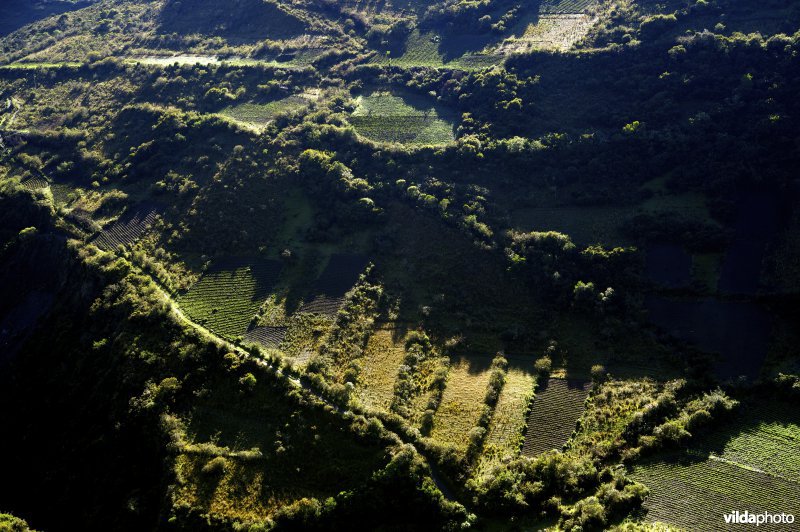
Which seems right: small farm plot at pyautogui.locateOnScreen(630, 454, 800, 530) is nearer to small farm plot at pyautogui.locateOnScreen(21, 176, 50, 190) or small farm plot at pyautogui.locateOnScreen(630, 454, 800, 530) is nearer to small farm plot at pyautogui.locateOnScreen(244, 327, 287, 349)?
small farm plot at pyautogui.locateOnScreen(244, 327, 287, 349)

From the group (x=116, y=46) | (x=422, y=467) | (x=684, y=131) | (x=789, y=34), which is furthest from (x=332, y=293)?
(x=116, y=46)

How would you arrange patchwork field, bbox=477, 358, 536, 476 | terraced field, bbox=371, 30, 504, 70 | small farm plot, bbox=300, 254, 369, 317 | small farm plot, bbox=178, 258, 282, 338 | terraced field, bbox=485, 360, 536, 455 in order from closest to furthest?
patchwork field, bbox=477, 358, 536, 476
terraced field, bbox=485, 360, 536, 455
small farm plot, bbox=178, 258, 282, 338
small farm plot, bbox=300, 254, 369, 317
terraced field, bbox=371, 30, 504, 70

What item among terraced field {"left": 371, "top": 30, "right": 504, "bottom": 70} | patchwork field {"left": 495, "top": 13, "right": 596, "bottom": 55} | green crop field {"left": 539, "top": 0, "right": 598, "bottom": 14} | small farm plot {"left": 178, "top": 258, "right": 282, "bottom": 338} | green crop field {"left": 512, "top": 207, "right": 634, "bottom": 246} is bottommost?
small farm plot {"left": 178, "top": 258, "right": 282, "bottom": 338}

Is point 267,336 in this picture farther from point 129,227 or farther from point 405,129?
point 405,129

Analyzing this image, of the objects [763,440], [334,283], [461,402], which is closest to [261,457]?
[461,402]

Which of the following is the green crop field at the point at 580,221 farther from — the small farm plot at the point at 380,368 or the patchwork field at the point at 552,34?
the patchwork field at the point at 552,34

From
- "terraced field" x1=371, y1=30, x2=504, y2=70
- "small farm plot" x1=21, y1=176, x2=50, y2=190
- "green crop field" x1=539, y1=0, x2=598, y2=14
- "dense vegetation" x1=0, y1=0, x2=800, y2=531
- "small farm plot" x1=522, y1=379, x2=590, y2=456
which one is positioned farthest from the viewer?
"green crop field" x1=539, y1=0, x2=598, y2=14

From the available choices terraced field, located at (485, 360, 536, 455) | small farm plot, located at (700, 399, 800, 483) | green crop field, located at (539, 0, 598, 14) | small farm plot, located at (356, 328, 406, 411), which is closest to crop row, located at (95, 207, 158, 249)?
small farm plot, located at (356, 328, 406, 411)
